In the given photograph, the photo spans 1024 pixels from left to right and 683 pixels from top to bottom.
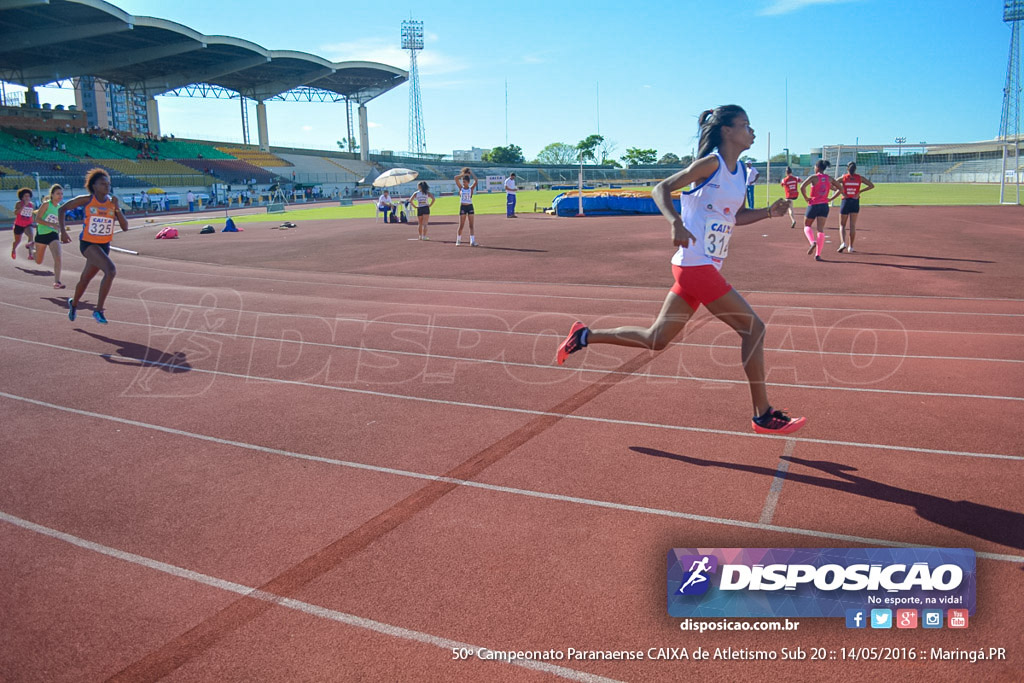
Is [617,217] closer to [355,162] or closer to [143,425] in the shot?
[143,425]

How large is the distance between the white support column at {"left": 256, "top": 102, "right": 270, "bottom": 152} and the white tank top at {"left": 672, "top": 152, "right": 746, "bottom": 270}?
9206 centimetres

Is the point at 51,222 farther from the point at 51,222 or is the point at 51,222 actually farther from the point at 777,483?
the point at 777,483

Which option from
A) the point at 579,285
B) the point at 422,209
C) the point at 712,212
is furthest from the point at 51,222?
the point at 712,212

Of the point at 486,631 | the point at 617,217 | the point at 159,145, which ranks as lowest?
the point at 486,631

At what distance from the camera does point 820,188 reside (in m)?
16.2

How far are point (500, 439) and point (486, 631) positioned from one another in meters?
2.52

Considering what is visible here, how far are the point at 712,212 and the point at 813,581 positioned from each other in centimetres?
259

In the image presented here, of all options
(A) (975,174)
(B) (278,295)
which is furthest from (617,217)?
(A) (975,174)

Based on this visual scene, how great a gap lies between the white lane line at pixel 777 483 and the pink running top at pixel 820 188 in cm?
1242

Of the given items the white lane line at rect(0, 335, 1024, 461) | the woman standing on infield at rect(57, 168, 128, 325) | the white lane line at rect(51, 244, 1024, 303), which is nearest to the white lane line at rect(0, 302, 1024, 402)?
the woman standing on infield at rect(57, 168, 128, 325)

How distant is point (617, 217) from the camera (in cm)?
3238

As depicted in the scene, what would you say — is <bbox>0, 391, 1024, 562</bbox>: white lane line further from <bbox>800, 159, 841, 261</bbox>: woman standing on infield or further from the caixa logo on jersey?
<bbox>800, 159, 841, 261</bbox>: woman standing on infield

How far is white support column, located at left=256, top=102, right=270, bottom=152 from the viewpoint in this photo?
285 feet

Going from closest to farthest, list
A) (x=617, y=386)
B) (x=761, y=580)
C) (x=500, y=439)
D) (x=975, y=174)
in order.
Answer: (x=761, y=580)
(x=500, y=439)
(x=617, y=386)
(x=975, y=174)
